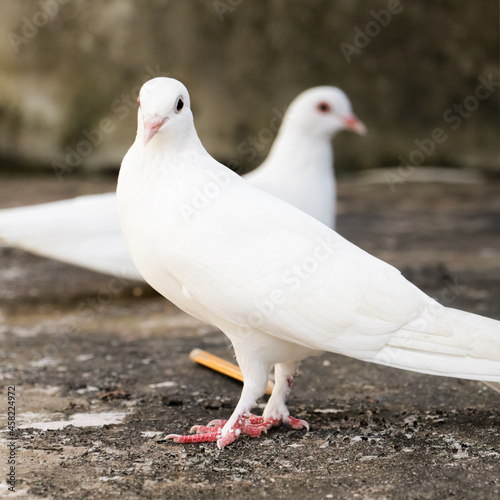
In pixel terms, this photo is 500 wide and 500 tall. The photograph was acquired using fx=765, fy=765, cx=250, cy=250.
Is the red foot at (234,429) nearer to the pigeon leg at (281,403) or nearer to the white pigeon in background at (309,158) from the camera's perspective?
the pigeon leg at (281,403)

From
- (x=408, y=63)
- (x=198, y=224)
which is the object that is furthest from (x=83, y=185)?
(x=198, y=224)

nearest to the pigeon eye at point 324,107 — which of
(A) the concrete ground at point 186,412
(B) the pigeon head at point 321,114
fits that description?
(B) the pigeon head at point 321,114

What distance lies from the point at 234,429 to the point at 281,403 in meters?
0.30

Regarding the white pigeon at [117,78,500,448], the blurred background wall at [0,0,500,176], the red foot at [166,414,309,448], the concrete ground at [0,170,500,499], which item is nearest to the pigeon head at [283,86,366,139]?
the concrete ground at [0,170,500,499]

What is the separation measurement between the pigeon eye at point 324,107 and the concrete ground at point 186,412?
4.61 ft

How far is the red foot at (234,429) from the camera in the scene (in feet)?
10.1

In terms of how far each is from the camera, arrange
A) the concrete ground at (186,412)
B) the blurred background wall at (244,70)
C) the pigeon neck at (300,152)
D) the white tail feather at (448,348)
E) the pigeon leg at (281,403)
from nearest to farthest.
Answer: the concrete ground at (186,412)
the white tail feather at (448,348)
the pigeon leg at (281,403)
the pigeon neck at (300,152)
the blurred background wall at (244,70)

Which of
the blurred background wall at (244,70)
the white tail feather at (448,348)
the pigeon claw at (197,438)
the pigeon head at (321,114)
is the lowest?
the pigeon claw at (197,438)

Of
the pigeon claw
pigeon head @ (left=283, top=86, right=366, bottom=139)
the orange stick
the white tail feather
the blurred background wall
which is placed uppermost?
the blurred background wall

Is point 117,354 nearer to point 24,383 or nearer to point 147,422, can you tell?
point 24,383

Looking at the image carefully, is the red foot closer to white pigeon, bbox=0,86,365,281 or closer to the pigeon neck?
white pigeon, bbox=0,86,365,281

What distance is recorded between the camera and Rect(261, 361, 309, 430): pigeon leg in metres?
3.25

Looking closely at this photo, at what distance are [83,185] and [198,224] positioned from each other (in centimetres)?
721

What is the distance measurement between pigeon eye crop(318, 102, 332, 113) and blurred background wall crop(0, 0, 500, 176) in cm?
461
